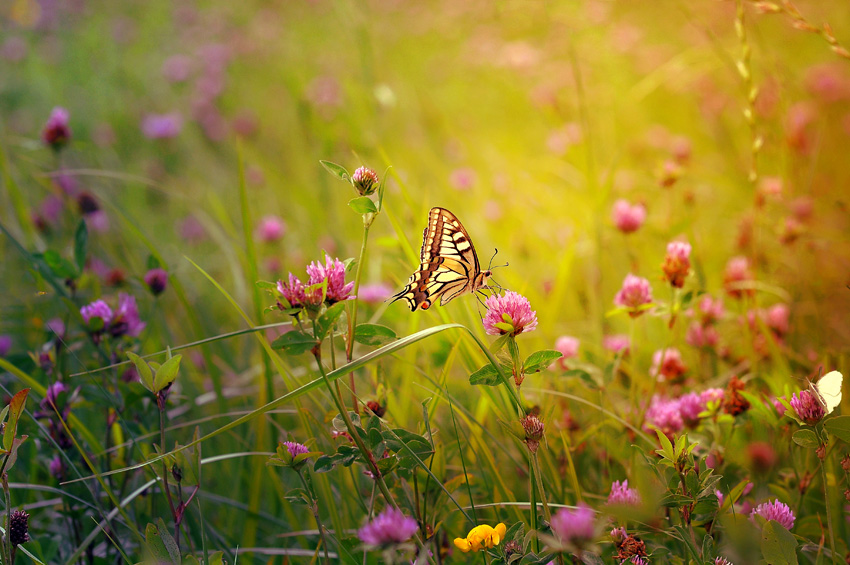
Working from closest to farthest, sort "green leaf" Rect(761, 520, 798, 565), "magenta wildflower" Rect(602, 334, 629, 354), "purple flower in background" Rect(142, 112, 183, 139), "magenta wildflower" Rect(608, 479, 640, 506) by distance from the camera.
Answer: "green leaf" Rect(761, 520, 798, 565)
"magenta wildflower" Rect(608, 479, 640, 506)
"magenta wildflower" Rect(602, 334, 629, 354)
"purple flower in background" Rect(142, 112, 183, 139)

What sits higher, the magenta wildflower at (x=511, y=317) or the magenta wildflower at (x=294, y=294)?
the magenta wildflower at (x=294, y=294)

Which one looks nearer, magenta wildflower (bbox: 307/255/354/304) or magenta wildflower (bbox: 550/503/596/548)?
magenta wildflower (bbox: 550/503/596/548)

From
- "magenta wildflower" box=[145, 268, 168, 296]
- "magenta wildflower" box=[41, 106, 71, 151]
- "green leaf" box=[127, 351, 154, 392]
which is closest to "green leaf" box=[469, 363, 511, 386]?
"green leaf" box=[127, 351, 154, 392]

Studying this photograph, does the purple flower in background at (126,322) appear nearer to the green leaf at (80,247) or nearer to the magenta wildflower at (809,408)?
the green leaf at (80,247)

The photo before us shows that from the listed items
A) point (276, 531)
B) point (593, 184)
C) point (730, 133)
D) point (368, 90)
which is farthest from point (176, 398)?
point (730, 133)

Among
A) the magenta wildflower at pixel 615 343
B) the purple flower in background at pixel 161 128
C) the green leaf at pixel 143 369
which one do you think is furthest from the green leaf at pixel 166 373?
the purple flower in background at pixel 161 128

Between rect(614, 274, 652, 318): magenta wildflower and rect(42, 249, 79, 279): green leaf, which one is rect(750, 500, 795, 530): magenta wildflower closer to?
rect(614, 274, 652, 318): magenta wildflower

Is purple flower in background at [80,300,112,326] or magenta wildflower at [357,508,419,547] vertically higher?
purple flower in background at [80,300,112,326]
